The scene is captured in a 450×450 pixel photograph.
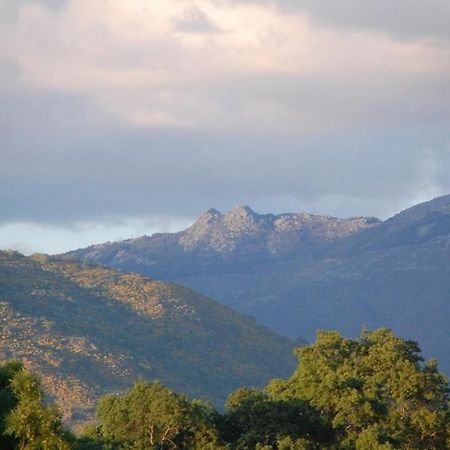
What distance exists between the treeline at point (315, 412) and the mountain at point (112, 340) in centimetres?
5917

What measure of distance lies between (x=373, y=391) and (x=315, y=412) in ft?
9.69

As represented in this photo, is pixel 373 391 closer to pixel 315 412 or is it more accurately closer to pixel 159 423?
pixel 315 412

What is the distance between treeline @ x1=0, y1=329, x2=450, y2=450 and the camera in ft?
201

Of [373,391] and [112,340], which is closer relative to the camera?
[373,391]

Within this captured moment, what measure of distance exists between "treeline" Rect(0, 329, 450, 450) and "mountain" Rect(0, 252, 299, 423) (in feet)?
194

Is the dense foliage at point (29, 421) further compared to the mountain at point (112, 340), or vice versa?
the mountain at point (112, 340)

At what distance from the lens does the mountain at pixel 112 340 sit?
150m

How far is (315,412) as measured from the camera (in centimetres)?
6838

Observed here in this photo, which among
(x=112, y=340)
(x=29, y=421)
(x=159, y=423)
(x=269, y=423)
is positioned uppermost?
(x=112, y=340)

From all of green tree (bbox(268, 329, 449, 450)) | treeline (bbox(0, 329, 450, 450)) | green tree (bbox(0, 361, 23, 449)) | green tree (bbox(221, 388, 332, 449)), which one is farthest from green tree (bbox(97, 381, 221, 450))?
green tree (bbox(0, 361, 23, 449))

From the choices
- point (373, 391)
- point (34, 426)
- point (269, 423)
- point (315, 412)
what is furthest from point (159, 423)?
point (34, 426)

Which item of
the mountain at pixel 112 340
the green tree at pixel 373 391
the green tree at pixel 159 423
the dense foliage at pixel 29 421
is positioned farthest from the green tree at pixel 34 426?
the mountain at pixel 112 340

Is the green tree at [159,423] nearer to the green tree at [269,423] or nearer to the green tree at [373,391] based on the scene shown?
the green tree at [269,423]

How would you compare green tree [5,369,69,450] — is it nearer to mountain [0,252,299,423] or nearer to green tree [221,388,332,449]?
green tree [221,388,332,449]
